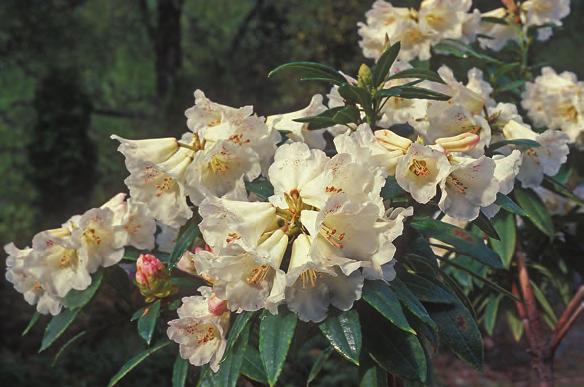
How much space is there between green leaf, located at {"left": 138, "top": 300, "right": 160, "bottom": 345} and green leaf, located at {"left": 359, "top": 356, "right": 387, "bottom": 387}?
36 centimetres

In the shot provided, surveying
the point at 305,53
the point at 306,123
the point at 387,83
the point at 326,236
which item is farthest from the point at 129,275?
the point at 305,53

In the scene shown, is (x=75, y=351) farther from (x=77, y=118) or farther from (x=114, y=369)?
(x=77, y=118)

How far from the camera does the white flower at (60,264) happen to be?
1345mm

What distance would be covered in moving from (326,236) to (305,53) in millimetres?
6545

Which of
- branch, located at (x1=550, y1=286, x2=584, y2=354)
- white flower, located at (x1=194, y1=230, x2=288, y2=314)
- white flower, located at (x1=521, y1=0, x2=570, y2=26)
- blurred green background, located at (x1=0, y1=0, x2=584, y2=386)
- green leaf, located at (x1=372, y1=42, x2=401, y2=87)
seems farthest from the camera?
blurred green background, located at (x1=0, y1=0, x2=584, y2=386)

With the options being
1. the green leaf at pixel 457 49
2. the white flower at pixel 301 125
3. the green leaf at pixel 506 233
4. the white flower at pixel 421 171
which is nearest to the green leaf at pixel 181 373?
the white flower at pixel 301 125

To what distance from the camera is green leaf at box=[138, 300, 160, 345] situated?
1.30m

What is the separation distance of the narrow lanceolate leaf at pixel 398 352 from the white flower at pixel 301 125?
1.13 feet

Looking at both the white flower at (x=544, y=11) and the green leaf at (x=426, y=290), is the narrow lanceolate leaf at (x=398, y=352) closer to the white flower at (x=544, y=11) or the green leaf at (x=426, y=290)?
the green leaf at (x=426, y=290)

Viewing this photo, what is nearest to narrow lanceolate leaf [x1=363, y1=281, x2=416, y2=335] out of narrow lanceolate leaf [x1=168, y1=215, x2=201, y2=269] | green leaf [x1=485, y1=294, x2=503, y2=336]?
narrow lanceolate leaf [x1=168, y1=215, x2=201, y2=269]

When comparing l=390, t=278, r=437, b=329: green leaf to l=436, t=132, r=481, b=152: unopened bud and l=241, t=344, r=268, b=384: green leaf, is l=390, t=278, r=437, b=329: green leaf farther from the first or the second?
l=241, t=344, r=268, b=384: green leaf

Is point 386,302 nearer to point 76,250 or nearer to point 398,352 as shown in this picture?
point 398,352

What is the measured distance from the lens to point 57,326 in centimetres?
146

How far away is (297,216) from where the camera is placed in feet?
3.21
